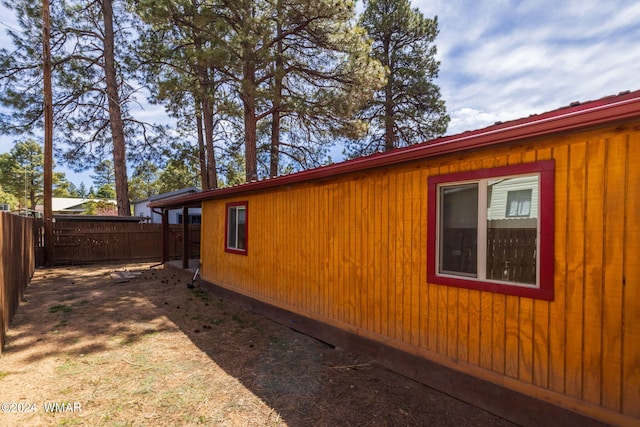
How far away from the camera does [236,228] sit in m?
6.75

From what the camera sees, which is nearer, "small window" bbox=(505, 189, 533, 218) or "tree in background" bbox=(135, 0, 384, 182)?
"small window" bbox=(505, 189, 533, 218)

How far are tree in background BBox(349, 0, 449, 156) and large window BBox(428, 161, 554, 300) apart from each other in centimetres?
1193

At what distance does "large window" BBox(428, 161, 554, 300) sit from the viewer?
246 cm

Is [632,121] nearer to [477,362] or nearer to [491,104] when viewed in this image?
[477,362]

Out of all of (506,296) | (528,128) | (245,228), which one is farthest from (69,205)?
(528,128)

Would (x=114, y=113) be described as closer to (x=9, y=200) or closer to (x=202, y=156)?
(x=202, y=156)

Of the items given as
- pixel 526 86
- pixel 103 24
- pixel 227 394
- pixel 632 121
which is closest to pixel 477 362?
pixel 632 121

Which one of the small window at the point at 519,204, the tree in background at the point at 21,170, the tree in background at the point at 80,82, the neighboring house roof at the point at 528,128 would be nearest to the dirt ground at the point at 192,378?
the small window at the point at 519,204

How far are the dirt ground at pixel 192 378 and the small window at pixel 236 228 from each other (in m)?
1.39

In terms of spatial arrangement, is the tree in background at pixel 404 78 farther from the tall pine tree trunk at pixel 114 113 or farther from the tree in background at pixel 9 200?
the tree in background at pixel 9 200

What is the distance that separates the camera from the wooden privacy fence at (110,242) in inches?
457

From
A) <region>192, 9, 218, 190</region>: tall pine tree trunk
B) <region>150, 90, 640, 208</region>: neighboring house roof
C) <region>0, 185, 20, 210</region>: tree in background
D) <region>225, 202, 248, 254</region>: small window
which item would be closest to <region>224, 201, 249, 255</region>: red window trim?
<region>225, 202, 248, 254</region>: small window

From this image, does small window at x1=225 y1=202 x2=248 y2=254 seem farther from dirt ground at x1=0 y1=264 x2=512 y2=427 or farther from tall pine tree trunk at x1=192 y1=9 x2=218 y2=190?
tall pine tree trunk at x1=192 y1=9 x2=218 y2=190

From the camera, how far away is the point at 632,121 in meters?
2.08
